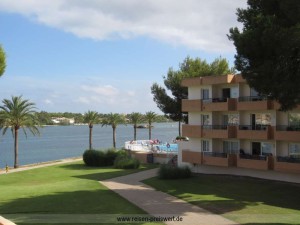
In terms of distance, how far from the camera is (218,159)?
1474 inches

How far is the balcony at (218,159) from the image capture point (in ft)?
120

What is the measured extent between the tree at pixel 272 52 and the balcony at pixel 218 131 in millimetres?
13958

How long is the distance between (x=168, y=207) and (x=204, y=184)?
388 inches

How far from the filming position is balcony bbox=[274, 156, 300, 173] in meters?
31.5

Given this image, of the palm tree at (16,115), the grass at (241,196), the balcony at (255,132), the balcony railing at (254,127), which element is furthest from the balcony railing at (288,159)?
the palm tree at (16,115)

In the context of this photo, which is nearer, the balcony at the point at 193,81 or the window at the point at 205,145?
the balcony at the point at 193,81

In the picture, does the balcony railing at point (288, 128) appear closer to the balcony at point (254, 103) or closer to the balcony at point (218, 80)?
the balcony at point (254, 103)

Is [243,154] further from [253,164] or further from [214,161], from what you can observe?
[214,161]

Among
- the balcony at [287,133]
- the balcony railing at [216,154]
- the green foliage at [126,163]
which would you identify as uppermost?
the balcony at [287,133]

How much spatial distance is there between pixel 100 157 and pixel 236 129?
20555 millimetres

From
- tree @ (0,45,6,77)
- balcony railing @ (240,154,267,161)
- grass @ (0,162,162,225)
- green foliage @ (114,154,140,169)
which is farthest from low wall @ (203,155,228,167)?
tree @ (0,45,6,77)

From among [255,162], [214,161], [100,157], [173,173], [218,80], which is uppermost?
[218,80]

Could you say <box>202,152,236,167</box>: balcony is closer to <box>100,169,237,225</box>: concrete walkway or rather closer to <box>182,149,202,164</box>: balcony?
<box>182,149,202,164</box>: balcony

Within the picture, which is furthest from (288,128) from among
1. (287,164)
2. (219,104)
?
(219,104)
